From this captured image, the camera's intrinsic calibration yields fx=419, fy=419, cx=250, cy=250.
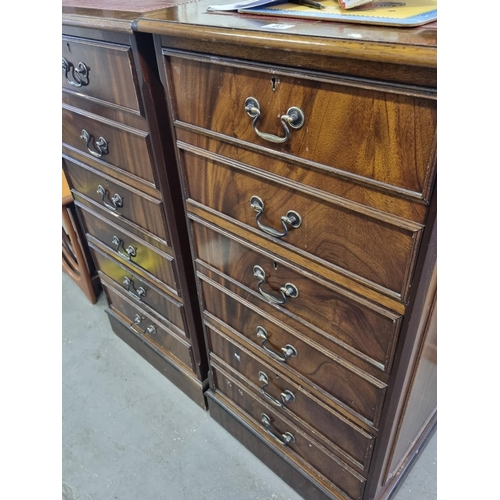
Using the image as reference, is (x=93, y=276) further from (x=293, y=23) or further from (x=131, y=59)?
(x=293, y=23)

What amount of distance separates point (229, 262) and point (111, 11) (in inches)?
21.1

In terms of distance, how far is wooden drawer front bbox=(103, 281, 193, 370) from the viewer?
4.06 feet

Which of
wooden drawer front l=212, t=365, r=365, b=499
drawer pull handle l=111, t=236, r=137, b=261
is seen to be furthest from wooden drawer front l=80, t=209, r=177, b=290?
wooden drawer front l=212, t=365, r=365, b=499

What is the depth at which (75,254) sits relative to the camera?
1.58 metres

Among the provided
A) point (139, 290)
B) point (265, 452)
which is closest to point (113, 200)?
point (139, 290)

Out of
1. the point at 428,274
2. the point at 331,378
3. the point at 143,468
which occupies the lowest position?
the point at 143,468

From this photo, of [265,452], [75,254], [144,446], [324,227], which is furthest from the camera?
[75,254]

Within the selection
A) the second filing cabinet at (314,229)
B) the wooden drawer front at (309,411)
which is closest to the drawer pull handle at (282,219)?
the second filing cabinet at (314,229)

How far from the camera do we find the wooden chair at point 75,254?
149 cm

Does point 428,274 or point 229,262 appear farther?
point 229,262

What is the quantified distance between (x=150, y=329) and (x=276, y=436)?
514 mm

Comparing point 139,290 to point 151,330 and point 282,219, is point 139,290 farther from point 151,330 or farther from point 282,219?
point 282,219

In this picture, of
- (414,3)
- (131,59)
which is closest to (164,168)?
(131,59)

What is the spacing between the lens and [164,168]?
0.86 m
